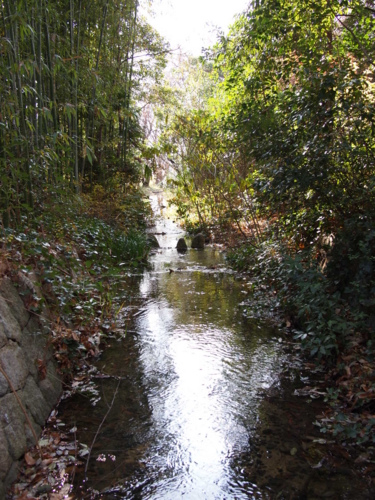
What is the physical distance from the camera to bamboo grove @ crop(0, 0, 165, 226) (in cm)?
313

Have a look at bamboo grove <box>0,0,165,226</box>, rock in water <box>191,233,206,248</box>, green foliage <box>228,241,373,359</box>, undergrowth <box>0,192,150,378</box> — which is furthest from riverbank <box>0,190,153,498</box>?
rock in water <box>191,233,206,248</box>

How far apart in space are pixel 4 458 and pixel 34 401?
529 millimetres

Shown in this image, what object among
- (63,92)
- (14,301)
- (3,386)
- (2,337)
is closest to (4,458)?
(3,386)

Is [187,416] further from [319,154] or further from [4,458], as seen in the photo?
[319,154]

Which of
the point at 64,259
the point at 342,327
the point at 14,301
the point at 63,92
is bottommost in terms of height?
the point at 342,327

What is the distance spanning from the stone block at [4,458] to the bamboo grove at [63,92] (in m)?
1.79

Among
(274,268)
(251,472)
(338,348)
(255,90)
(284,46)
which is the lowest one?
(251,472)

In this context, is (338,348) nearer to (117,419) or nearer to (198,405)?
(198,405)

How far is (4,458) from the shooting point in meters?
1.73

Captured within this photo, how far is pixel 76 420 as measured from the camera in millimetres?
2475

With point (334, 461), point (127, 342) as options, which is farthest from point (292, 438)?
point (127, 342)

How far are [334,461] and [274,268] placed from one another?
126 inches

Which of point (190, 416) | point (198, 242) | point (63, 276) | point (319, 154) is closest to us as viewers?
point (190, 416)

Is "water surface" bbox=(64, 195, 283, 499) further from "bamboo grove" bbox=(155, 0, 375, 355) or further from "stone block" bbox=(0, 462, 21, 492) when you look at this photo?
"bamboo grove" bbox=(155, 0, 375, 355)
